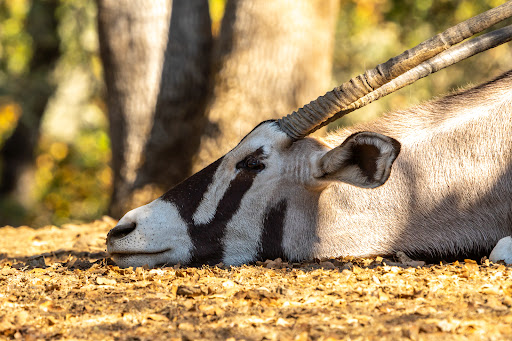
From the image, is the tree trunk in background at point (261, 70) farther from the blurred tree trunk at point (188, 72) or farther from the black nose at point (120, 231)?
the black nose at point (120, 231)

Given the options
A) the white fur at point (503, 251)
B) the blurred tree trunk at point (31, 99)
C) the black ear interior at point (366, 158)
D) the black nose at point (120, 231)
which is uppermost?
the blurred tree trunk at point (31, 99)

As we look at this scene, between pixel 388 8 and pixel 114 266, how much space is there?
1253 centimetres

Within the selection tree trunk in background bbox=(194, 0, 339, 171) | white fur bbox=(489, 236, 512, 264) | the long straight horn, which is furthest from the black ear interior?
tree trunk in background bbox=(194, 0, 339, 171)

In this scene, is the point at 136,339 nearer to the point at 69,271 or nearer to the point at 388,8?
the point at 69,271

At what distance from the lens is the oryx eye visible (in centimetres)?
449

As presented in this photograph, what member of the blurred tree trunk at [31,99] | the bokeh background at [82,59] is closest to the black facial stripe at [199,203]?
the bokeh background at [82,59]

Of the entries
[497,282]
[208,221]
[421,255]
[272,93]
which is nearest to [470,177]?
[421,255]

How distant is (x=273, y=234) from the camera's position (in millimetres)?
4410

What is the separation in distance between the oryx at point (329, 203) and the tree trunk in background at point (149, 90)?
2971 millimetres

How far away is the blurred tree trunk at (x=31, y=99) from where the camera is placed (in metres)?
15.0

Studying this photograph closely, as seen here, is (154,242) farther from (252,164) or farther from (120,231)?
(252,164)

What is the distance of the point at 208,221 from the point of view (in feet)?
14.4

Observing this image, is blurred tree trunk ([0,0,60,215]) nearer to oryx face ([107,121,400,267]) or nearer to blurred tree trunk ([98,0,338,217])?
blurred tree trunk ([98,0,338,217])

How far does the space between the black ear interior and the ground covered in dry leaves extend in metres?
0.55
